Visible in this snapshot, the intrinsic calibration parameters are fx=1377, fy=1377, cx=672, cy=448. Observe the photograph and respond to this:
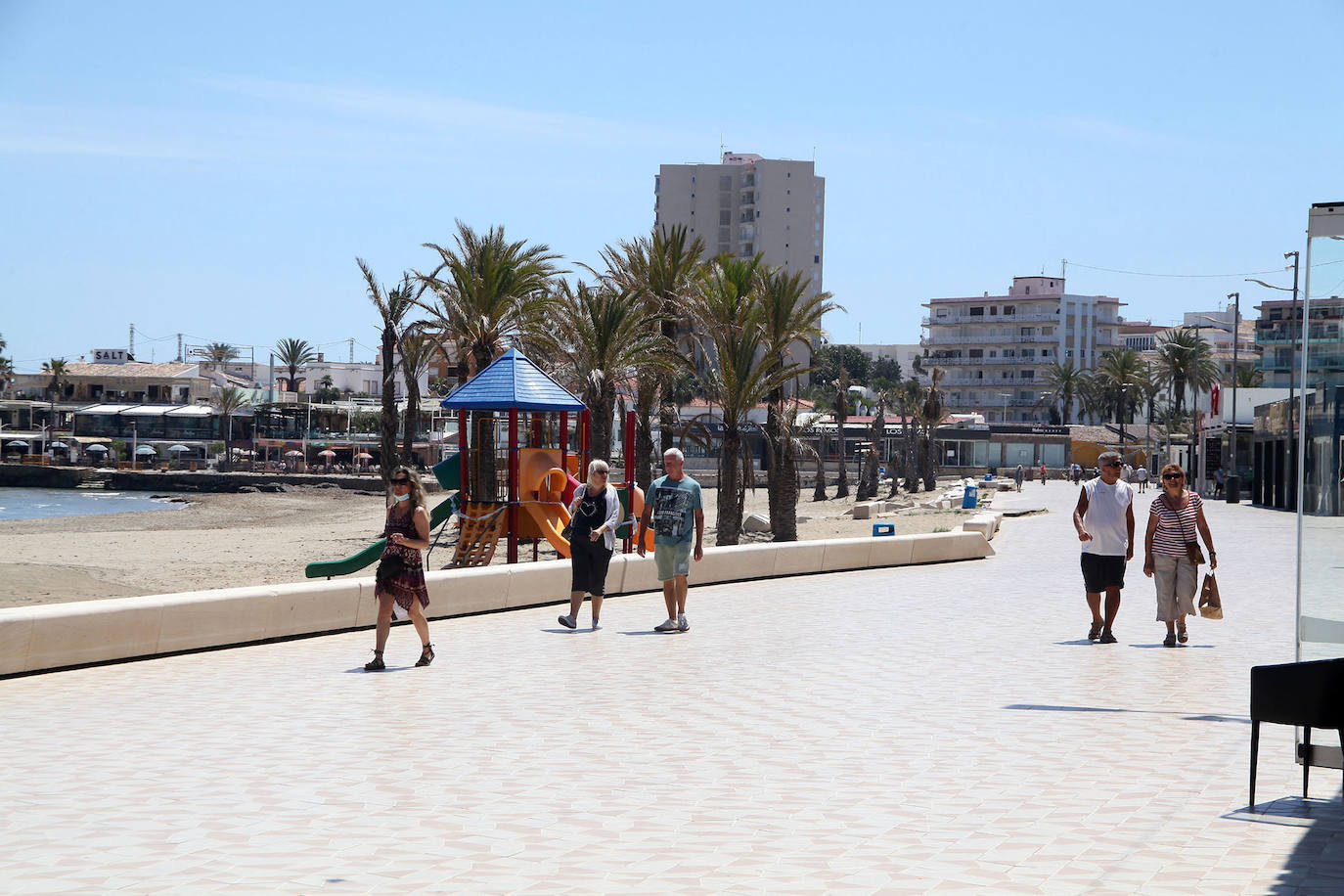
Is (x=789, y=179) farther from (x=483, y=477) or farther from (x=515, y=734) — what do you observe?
(x=515, y=734)

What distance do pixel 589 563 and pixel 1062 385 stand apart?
124 meters

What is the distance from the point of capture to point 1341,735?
5891mm

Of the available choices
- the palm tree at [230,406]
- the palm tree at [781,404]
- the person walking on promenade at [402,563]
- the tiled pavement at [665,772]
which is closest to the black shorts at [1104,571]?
the tiled pavement at [665,772]

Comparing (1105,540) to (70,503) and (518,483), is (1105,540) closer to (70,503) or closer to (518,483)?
(518,483)

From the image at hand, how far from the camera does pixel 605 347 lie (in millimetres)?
31094

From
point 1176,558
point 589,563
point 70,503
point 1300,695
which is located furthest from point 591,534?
point 70,503

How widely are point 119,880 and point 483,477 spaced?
19457mm

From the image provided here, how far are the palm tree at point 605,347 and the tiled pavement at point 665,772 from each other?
1924 cm

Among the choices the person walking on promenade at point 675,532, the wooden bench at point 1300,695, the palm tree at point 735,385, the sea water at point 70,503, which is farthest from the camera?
the sea water at point 70,503

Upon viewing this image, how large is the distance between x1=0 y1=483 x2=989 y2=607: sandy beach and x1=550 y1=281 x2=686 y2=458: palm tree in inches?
143

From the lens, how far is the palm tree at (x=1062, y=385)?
129 metres

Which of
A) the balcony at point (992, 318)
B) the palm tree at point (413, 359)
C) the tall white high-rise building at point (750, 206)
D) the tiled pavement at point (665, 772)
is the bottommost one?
the tiled pavement at point (665, 772)

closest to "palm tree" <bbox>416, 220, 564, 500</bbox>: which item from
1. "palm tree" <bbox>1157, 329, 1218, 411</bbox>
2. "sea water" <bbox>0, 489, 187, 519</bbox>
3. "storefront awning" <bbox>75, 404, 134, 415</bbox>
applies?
"sea water" <bbox>0, 489, 187, 519</bbox>

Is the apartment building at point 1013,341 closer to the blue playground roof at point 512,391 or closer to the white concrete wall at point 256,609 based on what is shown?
the blue playground roof at point 512,391
